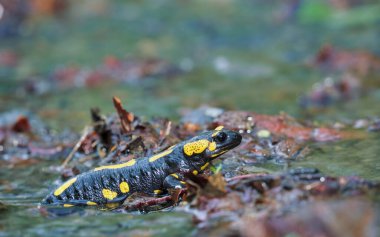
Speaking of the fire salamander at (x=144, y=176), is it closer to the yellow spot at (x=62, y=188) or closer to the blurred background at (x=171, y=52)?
the yellow spot at (x=62, y=188)

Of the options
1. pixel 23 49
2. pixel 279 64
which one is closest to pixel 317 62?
A: pixel 279 64

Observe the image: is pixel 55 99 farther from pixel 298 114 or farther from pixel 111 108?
pixel 298 114

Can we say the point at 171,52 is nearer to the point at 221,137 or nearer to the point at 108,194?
the point at 221,137

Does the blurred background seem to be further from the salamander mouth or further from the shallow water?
the salamander mouth

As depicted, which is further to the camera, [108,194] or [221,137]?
[221,137]

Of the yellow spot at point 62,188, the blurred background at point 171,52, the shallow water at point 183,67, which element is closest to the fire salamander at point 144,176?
the yellow spot at point 62,188

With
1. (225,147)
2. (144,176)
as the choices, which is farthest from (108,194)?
(225,147)

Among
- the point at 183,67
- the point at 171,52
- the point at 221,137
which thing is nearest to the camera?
the point at 221,137

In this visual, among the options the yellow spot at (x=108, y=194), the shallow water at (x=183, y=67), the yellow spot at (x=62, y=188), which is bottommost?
the yellow spot at (x=108, y=194)
